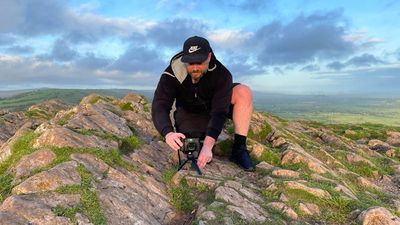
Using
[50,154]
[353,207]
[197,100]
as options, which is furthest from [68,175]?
[353,207]

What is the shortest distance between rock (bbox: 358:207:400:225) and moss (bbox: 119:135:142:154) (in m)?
Result: 8.32

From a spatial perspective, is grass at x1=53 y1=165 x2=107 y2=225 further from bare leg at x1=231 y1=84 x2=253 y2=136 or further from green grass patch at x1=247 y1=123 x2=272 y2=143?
green grass patch at x1=247 y1=123 x2=272 y2=143

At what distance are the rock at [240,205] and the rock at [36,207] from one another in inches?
165

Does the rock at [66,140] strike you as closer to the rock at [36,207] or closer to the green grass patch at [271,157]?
the rock at [36,207]

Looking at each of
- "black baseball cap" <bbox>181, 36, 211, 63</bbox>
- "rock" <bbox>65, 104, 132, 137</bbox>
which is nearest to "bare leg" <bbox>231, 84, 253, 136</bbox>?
"black baseball cap" <bbox>181, 36, 211, 63</bbox>

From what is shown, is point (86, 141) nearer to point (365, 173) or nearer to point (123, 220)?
point (123, 220)

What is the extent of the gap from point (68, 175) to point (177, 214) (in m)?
3.13

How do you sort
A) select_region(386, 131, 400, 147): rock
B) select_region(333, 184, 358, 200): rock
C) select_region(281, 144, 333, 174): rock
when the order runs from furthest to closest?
select_region(386, 131, 400, 147): rock → select_region(281, 144, 333, 174): rock → select_region(333, 184, 358, 200): rock

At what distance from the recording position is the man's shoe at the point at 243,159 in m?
14.4

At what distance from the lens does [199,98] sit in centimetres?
1296

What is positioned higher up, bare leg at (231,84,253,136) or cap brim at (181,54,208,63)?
cap brim at (181,54,208,63)

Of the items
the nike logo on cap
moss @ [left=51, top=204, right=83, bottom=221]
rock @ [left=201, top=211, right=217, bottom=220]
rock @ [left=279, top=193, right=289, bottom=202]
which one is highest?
the nike logo on cap

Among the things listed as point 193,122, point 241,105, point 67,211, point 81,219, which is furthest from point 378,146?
point 67,211

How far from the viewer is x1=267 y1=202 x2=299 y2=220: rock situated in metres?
10.8
